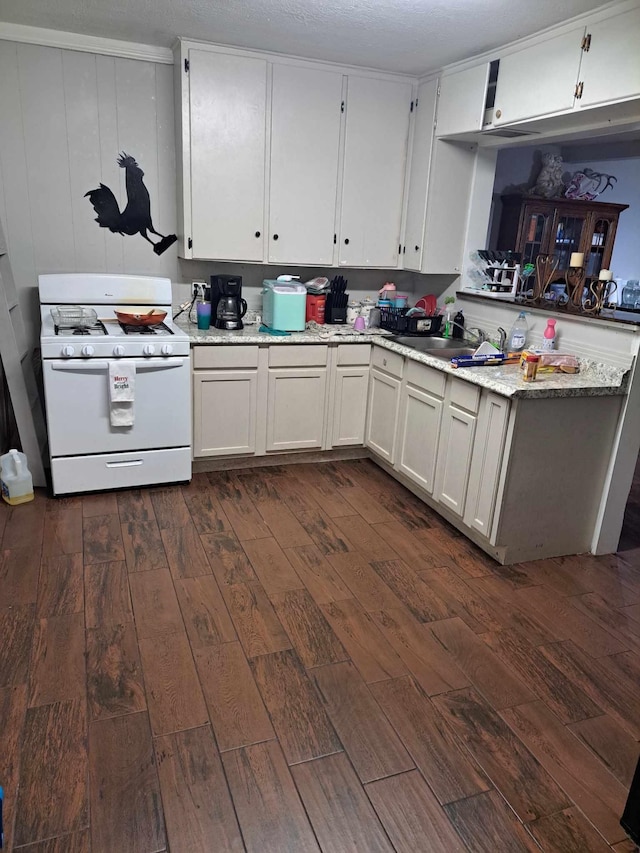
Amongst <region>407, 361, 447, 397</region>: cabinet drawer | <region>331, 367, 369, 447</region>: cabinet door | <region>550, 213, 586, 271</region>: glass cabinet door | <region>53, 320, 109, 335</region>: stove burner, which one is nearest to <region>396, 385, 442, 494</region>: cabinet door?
<region>407, 361, 447, 397</region>: cabinet drawer

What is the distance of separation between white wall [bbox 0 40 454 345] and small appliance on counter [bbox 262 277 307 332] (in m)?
0.75

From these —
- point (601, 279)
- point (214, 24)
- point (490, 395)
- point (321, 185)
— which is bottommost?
point (490, 395)

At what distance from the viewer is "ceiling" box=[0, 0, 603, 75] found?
275 cm

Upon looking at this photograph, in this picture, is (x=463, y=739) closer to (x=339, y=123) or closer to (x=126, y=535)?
(x=126, y=535)

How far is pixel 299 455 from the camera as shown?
4066mm

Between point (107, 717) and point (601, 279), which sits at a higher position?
point (601, 279)

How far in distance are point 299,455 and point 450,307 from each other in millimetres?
Result: 1415

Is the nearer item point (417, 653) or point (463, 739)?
point (463, 739)

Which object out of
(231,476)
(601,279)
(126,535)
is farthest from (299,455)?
(601,279)

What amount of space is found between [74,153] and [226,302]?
1.23m

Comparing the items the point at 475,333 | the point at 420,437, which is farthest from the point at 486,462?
the point at 475,333

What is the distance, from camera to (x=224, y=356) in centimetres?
364

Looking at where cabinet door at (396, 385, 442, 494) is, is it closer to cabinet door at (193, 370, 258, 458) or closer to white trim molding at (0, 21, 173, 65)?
cabinet door at (193, 370, 258, 458)

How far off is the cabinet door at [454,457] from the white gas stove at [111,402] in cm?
143
